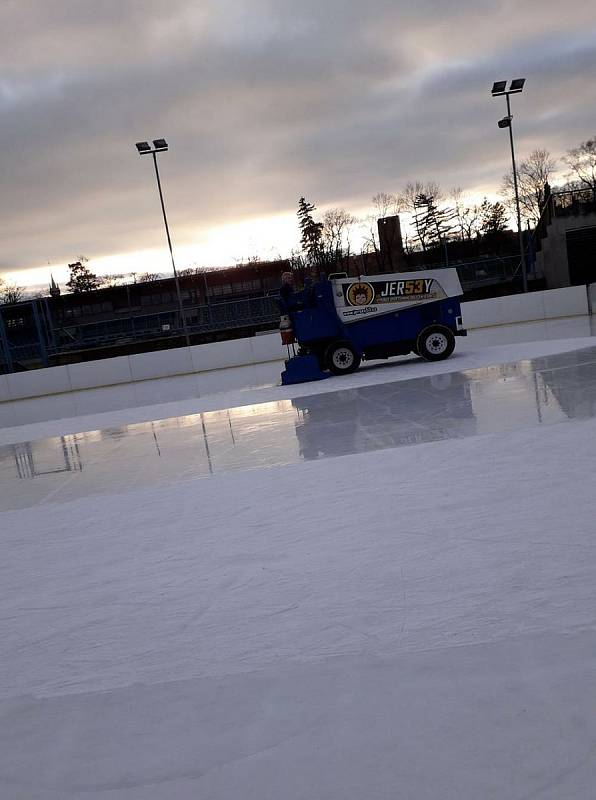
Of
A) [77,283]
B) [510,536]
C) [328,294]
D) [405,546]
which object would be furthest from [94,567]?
[77,283]

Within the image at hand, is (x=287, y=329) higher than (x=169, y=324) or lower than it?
lower

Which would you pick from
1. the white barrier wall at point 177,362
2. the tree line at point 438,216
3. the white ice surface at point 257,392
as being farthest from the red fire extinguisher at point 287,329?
the tree line at point 438,216

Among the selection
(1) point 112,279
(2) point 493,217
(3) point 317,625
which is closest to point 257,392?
(3) point 317,625

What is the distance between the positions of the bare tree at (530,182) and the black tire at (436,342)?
4073 centimetres

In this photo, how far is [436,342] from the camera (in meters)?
12.7

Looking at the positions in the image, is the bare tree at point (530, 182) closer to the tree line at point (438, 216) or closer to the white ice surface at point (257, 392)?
the tree line at point (438, 216)

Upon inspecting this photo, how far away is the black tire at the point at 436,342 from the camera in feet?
41.3

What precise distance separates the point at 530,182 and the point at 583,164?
4.49m

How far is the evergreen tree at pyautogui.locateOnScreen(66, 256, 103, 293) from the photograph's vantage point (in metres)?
62.9

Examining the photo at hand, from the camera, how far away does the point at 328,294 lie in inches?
496

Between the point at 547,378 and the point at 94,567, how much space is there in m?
6.36

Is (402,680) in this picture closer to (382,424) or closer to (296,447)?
(296,447)

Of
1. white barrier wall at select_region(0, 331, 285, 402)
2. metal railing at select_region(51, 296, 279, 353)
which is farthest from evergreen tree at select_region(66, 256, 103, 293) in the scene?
white barrier wall at select_region(0, 331, 285, 402)

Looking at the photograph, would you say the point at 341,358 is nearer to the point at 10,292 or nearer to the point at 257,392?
the point at 257,392
